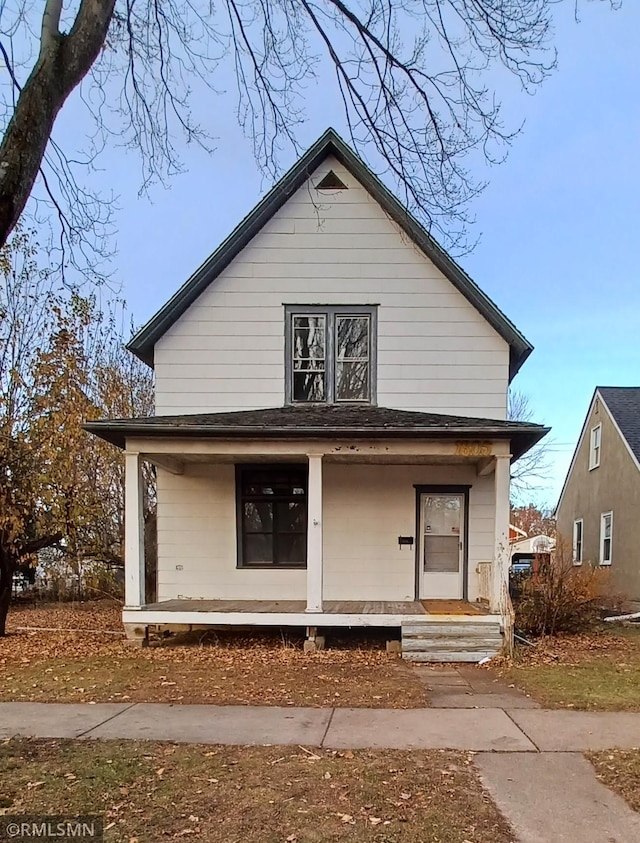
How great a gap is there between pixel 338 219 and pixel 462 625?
22.9ft

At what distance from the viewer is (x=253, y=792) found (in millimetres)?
3789

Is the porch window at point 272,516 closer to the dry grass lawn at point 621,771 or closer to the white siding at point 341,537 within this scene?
the white siding at point 341,537

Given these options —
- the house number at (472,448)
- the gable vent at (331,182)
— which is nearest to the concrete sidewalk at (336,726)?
the house number at (472,448)

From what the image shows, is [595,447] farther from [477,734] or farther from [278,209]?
[477,734]

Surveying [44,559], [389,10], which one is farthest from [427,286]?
[44,559]

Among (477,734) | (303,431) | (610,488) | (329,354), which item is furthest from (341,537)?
(610,488)

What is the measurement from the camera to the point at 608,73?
6.79m

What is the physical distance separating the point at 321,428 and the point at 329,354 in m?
2.23

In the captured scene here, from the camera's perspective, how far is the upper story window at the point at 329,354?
34.5 feet

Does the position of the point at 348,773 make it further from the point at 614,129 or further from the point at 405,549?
the point at 614,129

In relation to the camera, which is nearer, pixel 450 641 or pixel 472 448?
pixel 450 641

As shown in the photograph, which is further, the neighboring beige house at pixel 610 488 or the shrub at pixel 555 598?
the neighboring beige house at pixel 610 488

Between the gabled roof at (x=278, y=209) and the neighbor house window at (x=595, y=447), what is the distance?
10846 mm

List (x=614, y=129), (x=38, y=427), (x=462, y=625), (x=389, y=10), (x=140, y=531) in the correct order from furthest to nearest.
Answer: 1. (x=38, y=427)
2. (x=140, y=531)
3. (x=462, y=625)
4. (x=614, y=129)
5. (x=389, y=10)
